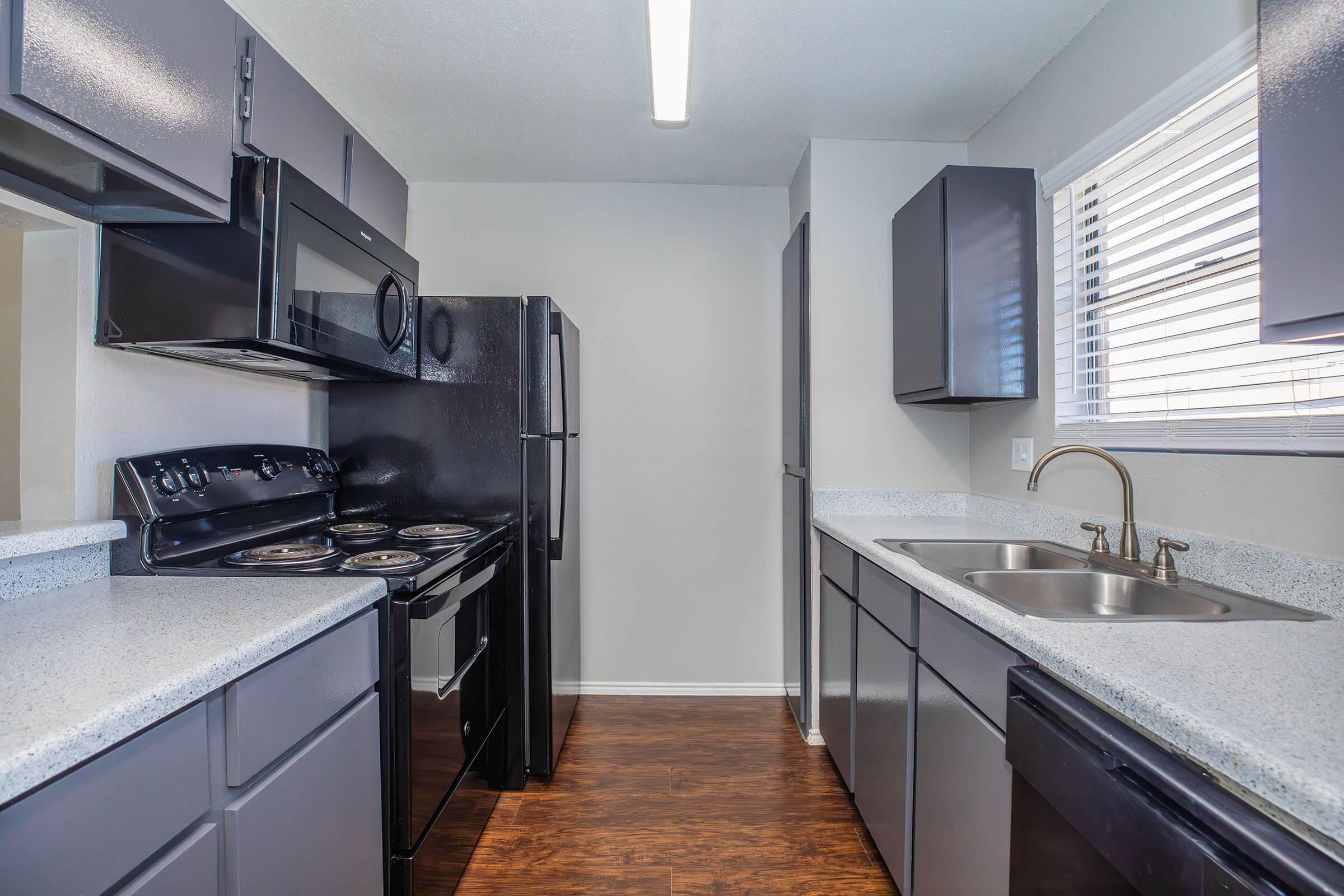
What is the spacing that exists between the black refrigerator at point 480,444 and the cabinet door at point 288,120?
540mm

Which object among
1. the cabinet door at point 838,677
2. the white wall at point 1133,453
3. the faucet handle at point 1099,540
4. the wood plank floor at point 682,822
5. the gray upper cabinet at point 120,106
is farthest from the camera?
the cabinet door at point 838,677

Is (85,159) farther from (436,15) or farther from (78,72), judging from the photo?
(436,15)

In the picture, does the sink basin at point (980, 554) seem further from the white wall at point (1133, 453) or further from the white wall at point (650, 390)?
the white wall at point (650, 390)

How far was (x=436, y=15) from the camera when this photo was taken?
1791mm

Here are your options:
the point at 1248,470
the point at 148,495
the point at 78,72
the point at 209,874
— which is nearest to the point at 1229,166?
the point at 1248,470

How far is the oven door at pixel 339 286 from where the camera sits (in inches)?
52.5

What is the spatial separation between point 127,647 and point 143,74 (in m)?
0.99

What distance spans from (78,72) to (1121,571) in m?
2.29

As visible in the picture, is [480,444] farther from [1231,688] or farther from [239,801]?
[1231,688]

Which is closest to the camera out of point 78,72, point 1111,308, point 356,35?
point 78,72

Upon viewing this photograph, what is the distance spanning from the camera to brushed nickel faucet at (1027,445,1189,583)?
133cm

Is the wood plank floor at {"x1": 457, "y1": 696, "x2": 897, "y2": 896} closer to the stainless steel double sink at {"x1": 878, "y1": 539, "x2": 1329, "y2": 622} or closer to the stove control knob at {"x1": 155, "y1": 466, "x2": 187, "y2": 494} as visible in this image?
the stainless steel double sink at {"x1": 878, "y1": 539, "x2": 1329, "y2": 622}

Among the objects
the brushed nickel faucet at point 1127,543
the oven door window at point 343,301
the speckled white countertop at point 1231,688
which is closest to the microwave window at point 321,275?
the oven door window at point 343,301

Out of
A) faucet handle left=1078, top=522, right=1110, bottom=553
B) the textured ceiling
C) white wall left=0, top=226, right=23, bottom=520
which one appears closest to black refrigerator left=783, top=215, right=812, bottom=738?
the textured ceiling
